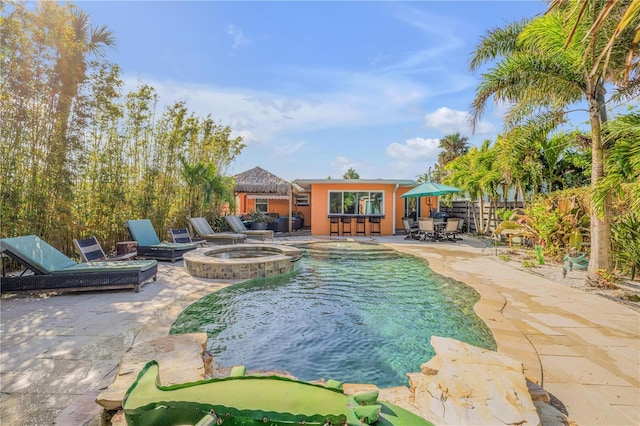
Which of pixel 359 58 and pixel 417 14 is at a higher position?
pixel 359 58

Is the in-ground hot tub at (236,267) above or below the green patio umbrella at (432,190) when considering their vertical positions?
below

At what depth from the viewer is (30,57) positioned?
5715 millimetres

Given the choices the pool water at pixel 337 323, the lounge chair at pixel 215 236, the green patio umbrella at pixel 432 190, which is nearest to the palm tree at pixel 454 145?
the green patio umbrella at pixel 432 190

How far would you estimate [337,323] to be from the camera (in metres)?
4.38

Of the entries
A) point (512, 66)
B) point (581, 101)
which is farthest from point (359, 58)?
point (581, 101)

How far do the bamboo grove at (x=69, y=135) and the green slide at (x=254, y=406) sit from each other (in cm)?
663

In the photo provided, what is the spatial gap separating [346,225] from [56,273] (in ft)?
39.7

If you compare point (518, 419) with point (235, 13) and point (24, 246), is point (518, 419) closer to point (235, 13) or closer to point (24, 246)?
point (24, 246)

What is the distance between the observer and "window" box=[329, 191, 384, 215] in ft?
51.8

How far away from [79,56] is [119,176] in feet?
8.85

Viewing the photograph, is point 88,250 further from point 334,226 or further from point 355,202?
point 355,202

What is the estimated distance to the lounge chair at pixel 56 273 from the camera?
4.86 metres

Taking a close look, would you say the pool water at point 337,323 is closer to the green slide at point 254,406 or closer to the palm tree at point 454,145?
the green slide at point 254,406

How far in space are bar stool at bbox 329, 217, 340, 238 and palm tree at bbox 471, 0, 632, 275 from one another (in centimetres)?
902
